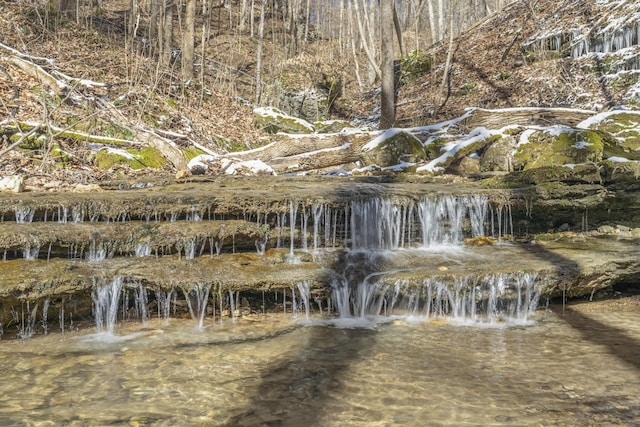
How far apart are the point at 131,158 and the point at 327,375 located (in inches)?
312

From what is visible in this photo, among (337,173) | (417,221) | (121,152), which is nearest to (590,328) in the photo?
(417,221)

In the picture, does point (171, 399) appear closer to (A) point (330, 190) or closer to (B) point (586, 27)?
(A) point (330, 190)

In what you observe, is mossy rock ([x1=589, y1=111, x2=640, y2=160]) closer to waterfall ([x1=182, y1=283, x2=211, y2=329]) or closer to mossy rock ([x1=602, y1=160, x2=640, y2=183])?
mossy rock ([x1=602, y1=160, x2=640, y2=183])

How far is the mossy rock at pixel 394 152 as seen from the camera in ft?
35.1

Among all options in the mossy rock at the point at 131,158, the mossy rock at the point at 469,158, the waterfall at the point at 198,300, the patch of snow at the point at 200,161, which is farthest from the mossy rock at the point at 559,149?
the mossy rock at the point at 131,158

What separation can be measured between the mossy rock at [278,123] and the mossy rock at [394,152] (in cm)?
451

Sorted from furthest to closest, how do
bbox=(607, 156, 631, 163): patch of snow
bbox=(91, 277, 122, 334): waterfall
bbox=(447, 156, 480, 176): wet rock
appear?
1. bbox=(447, 156, 480, 176): wet rock
2. bbox=(607, 156, 631, 163): patch of snow
3. bbox=(91, 277, 122, 334): waterfall

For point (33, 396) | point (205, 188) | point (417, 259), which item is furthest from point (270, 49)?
point (33, 396)

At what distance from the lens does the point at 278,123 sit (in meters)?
15.2

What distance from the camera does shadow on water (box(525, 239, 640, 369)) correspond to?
13.0 feet

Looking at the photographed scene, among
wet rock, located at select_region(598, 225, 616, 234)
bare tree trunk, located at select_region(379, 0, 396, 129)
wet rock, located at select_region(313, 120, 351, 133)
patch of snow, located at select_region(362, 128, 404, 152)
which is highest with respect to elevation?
bare tree trunk, located at select_region(379, 0, 396, 129)

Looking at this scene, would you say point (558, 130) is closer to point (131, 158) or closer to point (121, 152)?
point (131, 158)

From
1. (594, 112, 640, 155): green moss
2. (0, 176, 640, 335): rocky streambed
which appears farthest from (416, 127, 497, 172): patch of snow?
(0, 176, 640, 335): rocky streambed

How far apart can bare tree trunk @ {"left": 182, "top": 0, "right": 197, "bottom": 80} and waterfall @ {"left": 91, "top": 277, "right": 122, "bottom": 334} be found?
41.2 ft
